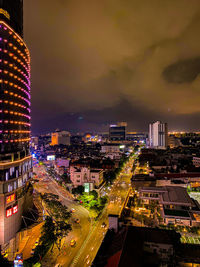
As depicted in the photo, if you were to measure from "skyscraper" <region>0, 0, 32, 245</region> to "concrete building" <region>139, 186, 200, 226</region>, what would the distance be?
12.9 metres

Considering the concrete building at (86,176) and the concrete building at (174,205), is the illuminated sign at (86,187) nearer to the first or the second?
the concrete building at (86,176)

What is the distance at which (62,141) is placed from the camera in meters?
108

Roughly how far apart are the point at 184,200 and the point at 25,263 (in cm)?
1473

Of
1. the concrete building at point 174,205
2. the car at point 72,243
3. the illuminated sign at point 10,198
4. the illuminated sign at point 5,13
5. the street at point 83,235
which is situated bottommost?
the street at point 83,235

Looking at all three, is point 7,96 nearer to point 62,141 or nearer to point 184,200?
point 184,200

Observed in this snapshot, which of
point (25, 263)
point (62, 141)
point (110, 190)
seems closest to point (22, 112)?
point (25, 263)

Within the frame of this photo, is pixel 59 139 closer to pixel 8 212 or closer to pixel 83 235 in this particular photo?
pixel 83 235

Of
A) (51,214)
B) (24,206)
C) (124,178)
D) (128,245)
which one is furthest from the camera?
(124,178)

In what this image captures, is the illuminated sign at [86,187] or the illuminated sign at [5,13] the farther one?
the illuminated sign at [86,187]

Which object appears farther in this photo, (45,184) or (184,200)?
(45,184)

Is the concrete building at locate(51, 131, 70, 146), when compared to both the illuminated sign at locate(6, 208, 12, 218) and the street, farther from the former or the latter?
the illuminated sign at locate(6, 208, 12, 218)

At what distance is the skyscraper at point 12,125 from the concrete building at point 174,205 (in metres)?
12.9

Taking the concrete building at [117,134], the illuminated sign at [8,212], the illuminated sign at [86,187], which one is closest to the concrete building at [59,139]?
the concrete building at [117,134]

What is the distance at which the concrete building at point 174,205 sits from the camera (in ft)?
50.6
